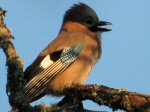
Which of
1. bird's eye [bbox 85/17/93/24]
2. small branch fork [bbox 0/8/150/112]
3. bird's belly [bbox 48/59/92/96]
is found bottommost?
small branch fork [bbox 0/8/150/112]

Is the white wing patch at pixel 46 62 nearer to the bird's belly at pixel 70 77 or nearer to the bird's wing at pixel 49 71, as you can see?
the bird's wing at pixel 49 71

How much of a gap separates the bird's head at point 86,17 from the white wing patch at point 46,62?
1.65 meters

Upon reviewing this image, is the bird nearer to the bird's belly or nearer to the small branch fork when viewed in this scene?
the bird's belly

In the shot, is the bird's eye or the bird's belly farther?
the bird's eye

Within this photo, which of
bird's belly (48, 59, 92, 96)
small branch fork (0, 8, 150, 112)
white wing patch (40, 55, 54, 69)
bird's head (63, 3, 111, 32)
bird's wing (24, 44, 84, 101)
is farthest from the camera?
bird's head (63, 3, 111, 32)

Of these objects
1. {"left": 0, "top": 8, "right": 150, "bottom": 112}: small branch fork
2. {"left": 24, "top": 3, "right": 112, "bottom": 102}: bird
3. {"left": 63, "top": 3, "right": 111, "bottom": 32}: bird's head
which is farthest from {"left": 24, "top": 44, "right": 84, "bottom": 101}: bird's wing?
{"left": 63, "top": 3, "right": 111, "bottom": 32}: bird's head

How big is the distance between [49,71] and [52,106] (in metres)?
1.97

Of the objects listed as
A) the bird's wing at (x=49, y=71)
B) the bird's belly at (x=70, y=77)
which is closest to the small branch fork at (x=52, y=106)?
the bird's wing at (x=49, y=71)

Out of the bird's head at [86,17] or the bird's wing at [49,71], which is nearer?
the bird's wing at [49,71]

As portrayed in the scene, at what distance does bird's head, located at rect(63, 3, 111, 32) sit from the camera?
27.2 ft

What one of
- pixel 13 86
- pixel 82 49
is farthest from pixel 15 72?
pixel 82 49

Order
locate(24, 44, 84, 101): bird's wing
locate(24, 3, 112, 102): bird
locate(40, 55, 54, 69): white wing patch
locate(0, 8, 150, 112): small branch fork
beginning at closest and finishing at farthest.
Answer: locate(0, 8, 150, 112): small branch fork → locate(24, 44, 84, 101): bird's wing → locate(24, 3, 112, 102): bird → locate(40, 55, 54, 69): white wing patch

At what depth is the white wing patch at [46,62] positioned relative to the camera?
6635 mm

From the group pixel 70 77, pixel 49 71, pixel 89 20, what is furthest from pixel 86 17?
pixel 49 71
